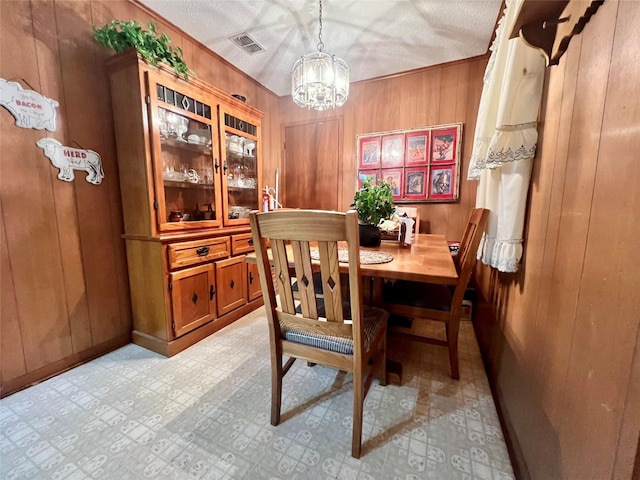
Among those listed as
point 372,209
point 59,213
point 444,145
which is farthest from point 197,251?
point 444,145

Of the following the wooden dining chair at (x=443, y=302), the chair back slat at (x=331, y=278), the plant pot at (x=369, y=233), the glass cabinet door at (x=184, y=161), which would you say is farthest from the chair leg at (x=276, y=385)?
the glass cabinet door at (x=184, y=161)

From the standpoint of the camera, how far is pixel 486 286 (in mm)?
1957

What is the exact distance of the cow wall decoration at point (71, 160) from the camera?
1519 mm

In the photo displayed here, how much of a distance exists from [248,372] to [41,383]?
1196 mm

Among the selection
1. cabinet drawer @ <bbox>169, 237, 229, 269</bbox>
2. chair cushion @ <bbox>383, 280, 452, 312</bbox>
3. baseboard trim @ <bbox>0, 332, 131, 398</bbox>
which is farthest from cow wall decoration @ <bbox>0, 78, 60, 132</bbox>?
chair cushion @ <bbox>383, 280, 452, 312</bbox>

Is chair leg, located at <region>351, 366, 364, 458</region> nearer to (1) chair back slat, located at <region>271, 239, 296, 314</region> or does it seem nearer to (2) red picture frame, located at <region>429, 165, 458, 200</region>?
(1) chair back slat, located at <region>271, 239, 296, 314</region>

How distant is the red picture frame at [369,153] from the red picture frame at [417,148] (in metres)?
0.34

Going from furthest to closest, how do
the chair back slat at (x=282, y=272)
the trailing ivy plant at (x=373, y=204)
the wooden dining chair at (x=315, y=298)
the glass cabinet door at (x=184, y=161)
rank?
the glass cabinet door at (x=184, y=161)
the trailing ivy plant at (x=373, y=204)
the chair back slat at (x=282, y=272)
the wooden dining chair at (x=315, y=298)

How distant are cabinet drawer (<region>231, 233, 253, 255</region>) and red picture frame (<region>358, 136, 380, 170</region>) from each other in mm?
1621

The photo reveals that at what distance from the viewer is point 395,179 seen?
2.97 metres

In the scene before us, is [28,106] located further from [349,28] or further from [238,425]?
[349,28]

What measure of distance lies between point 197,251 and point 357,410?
1526mm

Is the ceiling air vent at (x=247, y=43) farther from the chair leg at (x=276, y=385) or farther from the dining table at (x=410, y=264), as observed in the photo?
the chair leg at (x=276, y=385)

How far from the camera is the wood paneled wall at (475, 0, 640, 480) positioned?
1.81 feet
